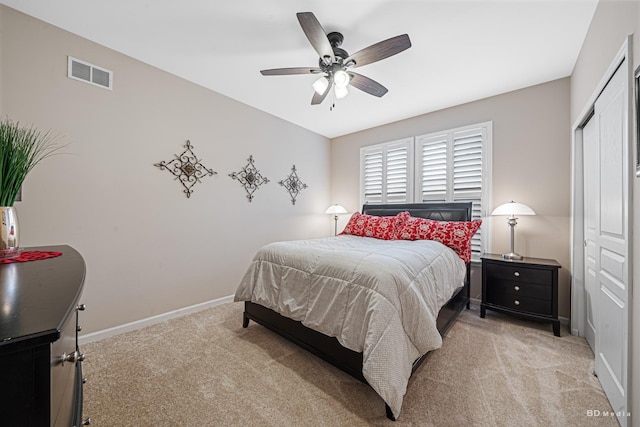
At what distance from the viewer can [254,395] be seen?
1714mm

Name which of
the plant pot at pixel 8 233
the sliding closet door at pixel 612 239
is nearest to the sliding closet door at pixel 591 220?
the sliding closet door at pixel 612 239

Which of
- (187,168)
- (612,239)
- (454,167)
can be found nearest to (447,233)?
(454,167)

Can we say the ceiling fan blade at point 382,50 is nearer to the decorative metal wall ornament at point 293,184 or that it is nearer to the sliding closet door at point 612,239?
the sliding closet door at point 612,239

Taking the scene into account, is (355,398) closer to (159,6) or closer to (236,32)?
(236,32)

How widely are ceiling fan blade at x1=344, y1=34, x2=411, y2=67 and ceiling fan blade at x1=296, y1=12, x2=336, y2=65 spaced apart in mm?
209

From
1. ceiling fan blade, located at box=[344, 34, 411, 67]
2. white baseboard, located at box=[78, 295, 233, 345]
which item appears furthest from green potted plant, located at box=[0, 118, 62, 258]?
ceiling fan blade, located at box=[344, 34, 411, 67]

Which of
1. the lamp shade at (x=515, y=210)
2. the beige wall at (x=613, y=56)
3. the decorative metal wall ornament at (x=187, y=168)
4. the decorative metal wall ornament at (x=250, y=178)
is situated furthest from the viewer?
the decorative metal wall ornament at (x=250, y=178)

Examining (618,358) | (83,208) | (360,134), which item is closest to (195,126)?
(83,208)

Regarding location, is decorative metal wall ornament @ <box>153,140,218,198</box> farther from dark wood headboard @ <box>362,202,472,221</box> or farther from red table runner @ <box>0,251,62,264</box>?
dark wood headboard @ <box>362,202,472,221</box>

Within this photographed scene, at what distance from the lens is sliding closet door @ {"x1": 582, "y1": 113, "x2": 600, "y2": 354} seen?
2.03m

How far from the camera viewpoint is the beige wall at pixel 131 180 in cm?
210

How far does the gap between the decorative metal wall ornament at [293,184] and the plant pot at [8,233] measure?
3.11 meters

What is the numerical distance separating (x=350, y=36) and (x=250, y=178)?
2.17 metres

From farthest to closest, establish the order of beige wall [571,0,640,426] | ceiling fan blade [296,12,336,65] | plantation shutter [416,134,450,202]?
plantation shutter [416,134,450,202] < ceiling fan blade [296,12,336,65] < beige wall [571,0,640,426]
